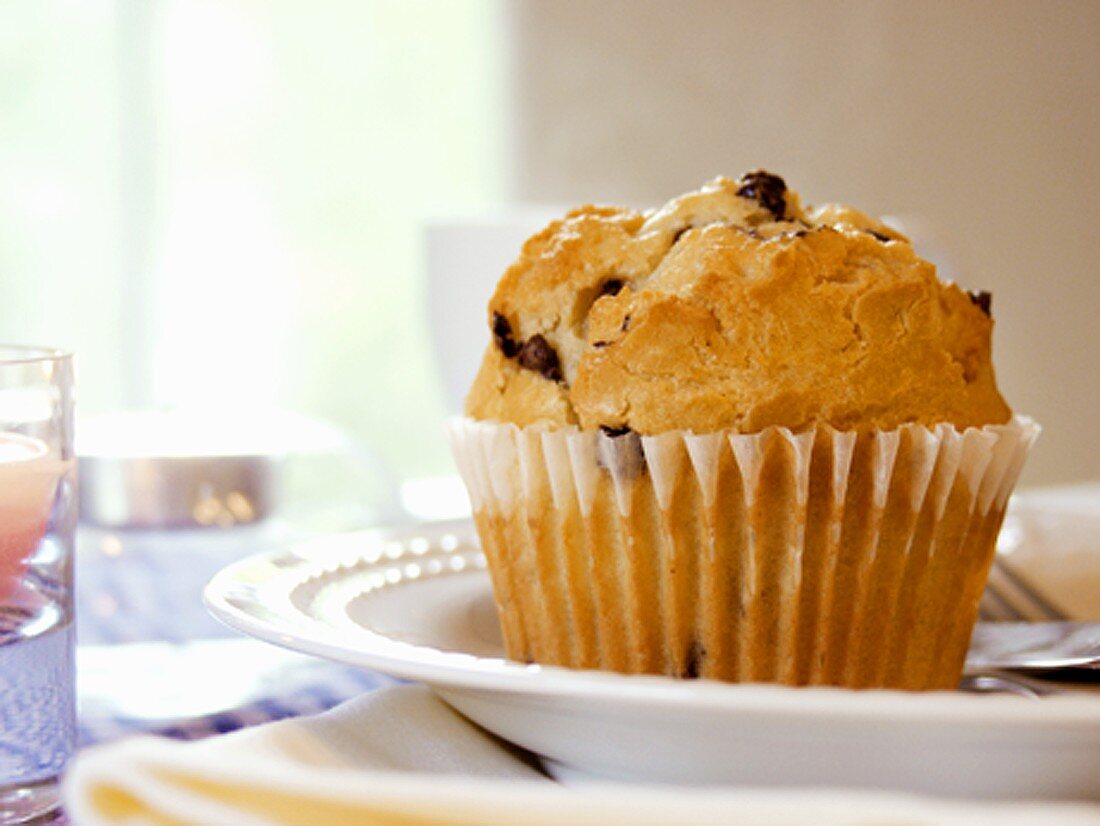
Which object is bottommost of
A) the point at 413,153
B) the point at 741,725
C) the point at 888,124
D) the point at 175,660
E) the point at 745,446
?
the point at 175,660

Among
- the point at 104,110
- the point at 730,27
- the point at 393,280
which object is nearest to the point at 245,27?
the point at 104,110

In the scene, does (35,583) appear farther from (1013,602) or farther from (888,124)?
(888,124)

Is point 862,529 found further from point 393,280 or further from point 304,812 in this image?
point 393,280

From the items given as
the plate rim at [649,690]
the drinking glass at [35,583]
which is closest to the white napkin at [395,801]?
the plate rim at [649,690]

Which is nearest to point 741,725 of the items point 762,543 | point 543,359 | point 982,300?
point 762,543

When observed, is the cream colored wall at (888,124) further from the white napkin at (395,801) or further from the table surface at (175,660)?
the white napkin at (395,801)

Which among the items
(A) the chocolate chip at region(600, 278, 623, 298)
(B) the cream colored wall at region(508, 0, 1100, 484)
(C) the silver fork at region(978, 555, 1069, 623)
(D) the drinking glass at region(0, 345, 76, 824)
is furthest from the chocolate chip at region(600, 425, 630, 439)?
(B) the cream colored wall at region(508, 0, 1100, 484)
